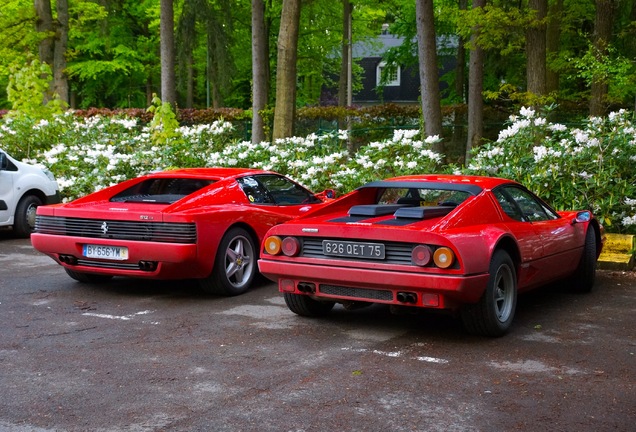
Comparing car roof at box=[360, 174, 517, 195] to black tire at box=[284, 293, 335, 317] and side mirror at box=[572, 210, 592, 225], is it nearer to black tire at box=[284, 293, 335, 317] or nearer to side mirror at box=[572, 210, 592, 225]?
side mirror at box=[572, 210, 592, 225]

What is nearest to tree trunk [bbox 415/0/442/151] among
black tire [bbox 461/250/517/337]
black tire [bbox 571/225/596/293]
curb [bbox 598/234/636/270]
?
curb [bbox 598/234/636/270]

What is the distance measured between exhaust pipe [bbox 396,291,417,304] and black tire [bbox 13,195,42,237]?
8.94 m

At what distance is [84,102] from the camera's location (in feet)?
151

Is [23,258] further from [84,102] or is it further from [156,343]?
[84,102]

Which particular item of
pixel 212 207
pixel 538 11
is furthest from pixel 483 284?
pixel 538 11

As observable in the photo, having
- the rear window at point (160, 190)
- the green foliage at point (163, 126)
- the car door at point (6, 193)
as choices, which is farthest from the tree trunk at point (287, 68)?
the rear window at point (160, 190)

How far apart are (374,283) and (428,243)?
1.76ft

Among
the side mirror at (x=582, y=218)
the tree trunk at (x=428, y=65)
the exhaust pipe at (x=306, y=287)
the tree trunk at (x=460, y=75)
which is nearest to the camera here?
the exhaust pipe at (x=306, y=287)

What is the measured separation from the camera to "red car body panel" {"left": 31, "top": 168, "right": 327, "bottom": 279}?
8.23 metres

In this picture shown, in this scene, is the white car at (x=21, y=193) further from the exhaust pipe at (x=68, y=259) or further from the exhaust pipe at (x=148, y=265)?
the exhaust pipe at (x=148, y=265)

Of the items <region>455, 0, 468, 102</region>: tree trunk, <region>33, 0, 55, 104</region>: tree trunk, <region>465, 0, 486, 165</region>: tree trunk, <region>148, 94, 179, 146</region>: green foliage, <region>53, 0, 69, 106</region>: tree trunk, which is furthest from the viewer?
<region>455, 0, 468, 102</region>: tree trunk

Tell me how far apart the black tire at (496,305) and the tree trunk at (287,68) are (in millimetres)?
11395

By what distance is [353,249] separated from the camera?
674 cm

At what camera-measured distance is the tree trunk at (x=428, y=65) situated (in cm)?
1661
